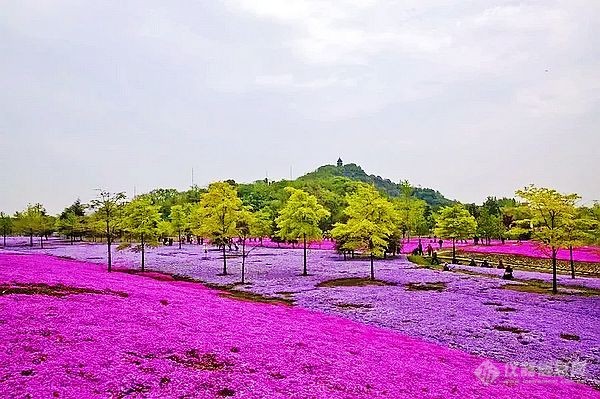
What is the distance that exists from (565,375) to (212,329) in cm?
1454

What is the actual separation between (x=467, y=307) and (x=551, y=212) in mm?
16559

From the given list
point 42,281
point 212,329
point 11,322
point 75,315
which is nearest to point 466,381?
point 212,329

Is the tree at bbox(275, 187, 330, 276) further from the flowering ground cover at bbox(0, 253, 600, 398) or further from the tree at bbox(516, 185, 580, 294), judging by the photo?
the flowering ground cover at bbox(0, 253, 600, 398)

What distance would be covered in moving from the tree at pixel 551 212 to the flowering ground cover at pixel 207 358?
1006 inches

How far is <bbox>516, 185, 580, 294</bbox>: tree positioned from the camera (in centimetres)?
4297

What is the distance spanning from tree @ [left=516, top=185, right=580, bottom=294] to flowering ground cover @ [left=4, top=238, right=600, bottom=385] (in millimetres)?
4739

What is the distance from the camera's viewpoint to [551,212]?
4406cm

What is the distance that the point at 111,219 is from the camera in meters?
57.5

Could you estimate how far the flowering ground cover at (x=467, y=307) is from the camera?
2311cm

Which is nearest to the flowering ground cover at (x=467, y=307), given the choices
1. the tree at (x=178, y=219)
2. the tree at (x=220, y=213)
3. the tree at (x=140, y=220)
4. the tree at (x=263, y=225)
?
the tree at (x=220, y=213)

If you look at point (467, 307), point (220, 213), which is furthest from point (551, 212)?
point (220, 213)

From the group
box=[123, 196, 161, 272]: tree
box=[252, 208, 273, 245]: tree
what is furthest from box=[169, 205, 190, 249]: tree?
box=[123, 196, 161, 272]: tree

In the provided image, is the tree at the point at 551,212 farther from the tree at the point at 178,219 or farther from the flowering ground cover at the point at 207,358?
the tree at the point at 178,219

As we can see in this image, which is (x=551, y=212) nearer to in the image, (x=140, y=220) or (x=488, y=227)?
(x=140, y=220)
